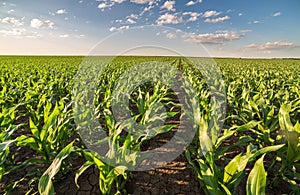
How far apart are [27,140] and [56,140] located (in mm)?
370

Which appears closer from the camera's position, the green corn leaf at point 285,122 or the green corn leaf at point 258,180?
the green corn leaf at point 258,180

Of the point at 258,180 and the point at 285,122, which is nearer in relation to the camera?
the point at 258,180

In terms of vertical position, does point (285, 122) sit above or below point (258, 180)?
above

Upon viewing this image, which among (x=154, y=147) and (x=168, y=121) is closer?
(x=154, y=147)

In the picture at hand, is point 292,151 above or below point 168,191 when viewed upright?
above

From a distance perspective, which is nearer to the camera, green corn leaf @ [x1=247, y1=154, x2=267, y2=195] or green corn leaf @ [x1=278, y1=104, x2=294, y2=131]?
green corn leaf @ [x1=247, y1=154, x2=267, y2=195]

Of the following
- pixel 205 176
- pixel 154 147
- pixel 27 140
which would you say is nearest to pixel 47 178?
pixel 27 140

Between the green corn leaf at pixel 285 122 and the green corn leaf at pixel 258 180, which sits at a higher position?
the green corn leaf at pixel 285 122

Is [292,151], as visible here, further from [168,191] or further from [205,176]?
[168,191]

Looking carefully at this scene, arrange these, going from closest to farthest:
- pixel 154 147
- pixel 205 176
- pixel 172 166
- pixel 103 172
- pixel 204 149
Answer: pixel 205 176, pixel 103 172, pixel 204 149, pixel 172 166, pixel 154 147

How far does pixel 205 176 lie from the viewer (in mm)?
1511

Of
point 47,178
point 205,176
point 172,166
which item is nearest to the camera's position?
point 47,178

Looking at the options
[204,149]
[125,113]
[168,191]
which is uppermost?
[204,149]

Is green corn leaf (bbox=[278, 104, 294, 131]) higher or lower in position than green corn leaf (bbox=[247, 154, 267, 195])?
higher
